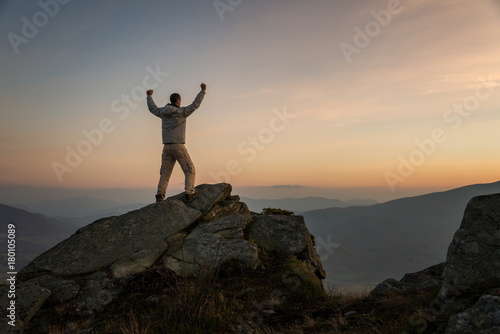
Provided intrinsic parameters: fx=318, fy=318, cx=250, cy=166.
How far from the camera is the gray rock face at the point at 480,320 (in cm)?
496

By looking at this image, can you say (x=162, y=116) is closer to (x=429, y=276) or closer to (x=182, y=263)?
(x=182, y=263)

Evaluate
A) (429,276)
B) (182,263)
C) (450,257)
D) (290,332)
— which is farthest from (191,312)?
(429,276)

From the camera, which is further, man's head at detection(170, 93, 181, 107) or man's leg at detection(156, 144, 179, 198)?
man's leg at detection(156, 144, 179, 198)

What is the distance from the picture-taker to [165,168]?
1648cm

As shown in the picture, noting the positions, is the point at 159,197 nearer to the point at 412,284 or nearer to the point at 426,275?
the point at 412,284

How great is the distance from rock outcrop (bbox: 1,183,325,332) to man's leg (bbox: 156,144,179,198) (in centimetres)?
155

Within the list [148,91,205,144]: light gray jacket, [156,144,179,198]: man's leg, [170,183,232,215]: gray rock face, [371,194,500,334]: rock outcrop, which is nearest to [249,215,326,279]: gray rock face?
[170,183,232,215]: gray rock face

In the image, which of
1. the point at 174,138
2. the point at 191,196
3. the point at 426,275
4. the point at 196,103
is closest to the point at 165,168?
the point at 174,138

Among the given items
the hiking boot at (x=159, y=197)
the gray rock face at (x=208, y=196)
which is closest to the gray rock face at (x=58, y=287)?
the hiking boot at (x=159, y=197)

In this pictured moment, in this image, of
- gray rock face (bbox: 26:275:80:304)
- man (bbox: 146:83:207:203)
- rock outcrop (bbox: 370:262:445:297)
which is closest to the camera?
rock outcrop (bbox: 370:262:445:297)

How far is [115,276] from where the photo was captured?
11719 mm

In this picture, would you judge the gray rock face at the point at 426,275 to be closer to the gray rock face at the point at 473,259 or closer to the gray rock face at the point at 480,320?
the gray rock face at the point at 473,259

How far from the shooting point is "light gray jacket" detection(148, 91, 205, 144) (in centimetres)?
1554

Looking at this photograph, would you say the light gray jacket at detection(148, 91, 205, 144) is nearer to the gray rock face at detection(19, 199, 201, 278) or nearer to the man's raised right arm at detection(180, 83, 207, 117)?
the man's raised right arm at detection(180, 83, 207, 117)
